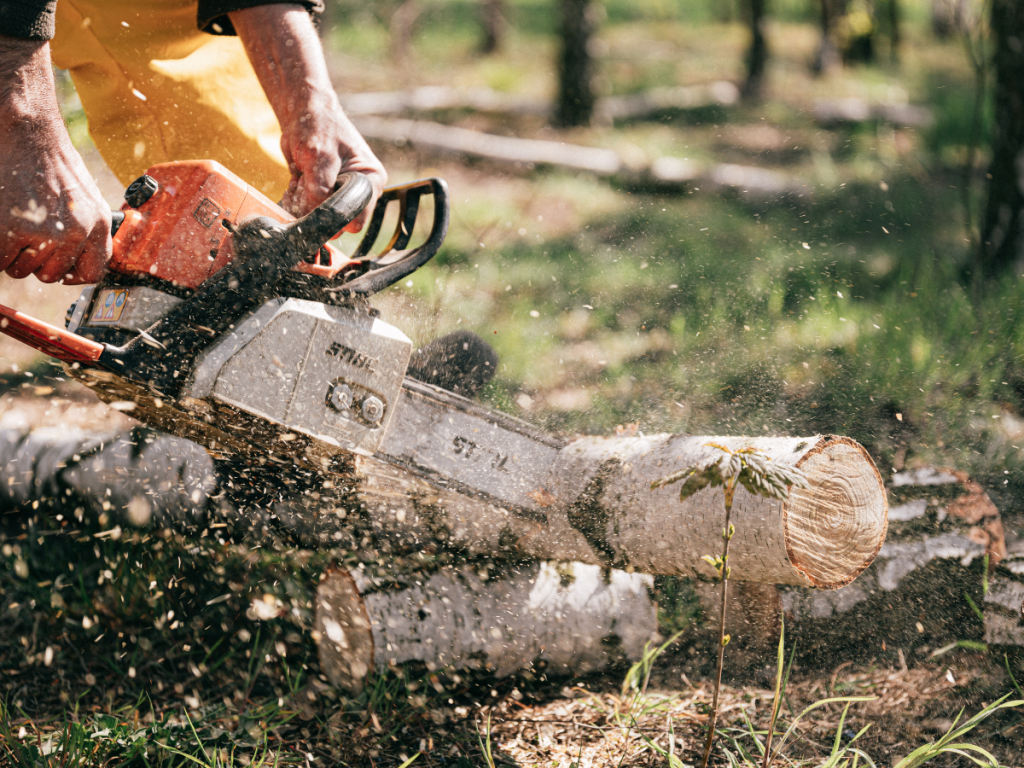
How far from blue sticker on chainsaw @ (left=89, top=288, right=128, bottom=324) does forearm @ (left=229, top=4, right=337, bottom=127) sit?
660 mm

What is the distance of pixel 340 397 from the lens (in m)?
1.72

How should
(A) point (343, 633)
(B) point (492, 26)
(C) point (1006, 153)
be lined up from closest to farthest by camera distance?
(A) point (343, 633) < (C) point (1006, 153) < (B) point (492, 26)

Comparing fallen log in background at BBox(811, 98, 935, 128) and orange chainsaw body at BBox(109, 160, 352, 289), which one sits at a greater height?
orange chainsaw body at BBox(109, 160, 352, 289)

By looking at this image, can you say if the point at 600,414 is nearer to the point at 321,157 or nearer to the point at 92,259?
the point at 321,157

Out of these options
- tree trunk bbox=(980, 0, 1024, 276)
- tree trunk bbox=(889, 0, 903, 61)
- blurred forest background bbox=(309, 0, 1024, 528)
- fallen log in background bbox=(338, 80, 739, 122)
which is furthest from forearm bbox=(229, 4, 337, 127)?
tree trunk bbox=(889, 0, 903, 61)

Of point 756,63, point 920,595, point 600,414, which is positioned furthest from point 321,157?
point 756,63

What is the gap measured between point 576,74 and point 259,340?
25.5ft

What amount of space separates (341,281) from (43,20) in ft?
2.60

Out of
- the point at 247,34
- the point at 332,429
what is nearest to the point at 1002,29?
the point at 247,34

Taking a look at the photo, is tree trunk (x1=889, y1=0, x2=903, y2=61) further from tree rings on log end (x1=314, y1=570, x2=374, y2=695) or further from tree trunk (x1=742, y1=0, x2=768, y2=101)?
tree rings on log end (x1=314, y1=570, x2=374, y2=695)

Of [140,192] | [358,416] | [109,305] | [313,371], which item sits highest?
[140,192]

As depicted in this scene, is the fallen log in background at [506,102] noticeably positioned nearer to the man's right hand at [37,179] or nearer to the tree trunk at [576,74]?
the tree trunk at [576,74]

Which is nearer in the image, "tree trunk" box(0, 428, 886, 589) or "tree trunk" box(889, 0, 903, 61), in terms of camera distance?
"tree trunk" box(0, 428, 886, 589)

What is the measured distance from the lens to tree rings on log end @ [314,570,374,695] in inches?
74.2
